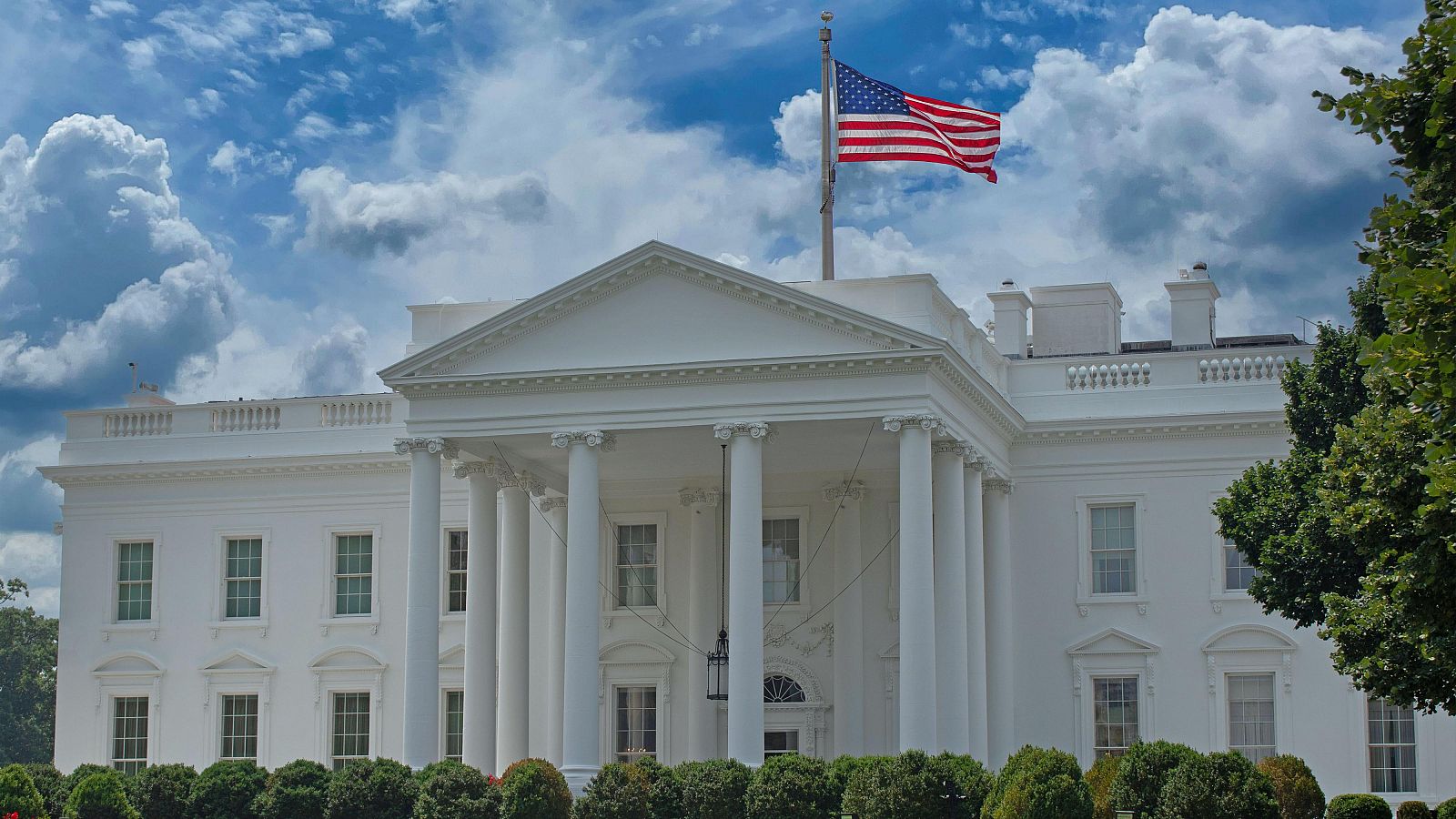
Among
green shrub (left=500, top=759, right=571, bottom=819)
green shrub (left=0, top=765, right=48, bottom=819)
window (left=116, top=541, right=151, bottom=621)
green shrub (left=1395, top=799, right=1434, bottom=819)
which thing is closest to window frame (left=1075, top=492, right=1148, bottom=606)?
green shrub (left=1395, top=799, right=1434, bottom=819)

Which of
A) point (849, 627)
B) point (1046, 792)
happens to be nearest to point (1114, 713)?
point (849, 627)

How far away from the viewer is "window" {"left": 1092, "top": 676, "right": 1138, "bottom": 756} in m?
34.8

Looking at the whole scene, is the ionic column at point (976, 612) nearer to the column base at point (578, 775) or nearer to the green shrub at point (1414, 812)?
the column base at point (578, 775)

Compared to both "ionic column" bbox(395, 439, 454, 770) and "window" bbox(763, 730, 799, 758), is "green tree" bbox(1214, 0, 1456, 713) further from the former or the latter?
"ionic column" bbox(395, 439, 454, 770)

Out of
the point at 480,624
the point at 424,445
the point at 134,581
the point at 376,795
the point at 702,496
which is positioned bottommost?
the point at 376,795

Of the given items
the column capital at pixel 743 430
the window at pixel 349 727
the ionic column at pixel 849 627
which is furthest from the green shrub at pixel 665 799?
the window at pixel 349 727

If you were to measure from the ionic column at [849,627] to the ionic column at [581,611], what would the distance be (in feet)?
20.8

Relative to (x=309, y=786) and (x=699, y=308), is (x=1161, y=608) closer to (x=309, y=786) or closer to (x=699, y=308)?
(x=699, y=308)

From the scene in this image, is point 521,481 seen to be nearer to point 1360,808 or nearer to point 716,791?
point 716,791

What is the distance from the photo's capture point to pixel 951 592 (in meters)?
31.5

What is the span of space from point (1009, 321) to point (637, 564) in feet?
34.4

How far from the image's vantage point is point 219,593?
38.9m

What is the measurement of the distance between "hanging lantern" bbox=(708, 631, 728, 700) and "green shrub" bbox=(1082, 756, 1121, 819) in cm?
888

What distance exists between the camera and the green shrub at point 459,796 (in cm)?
2823
